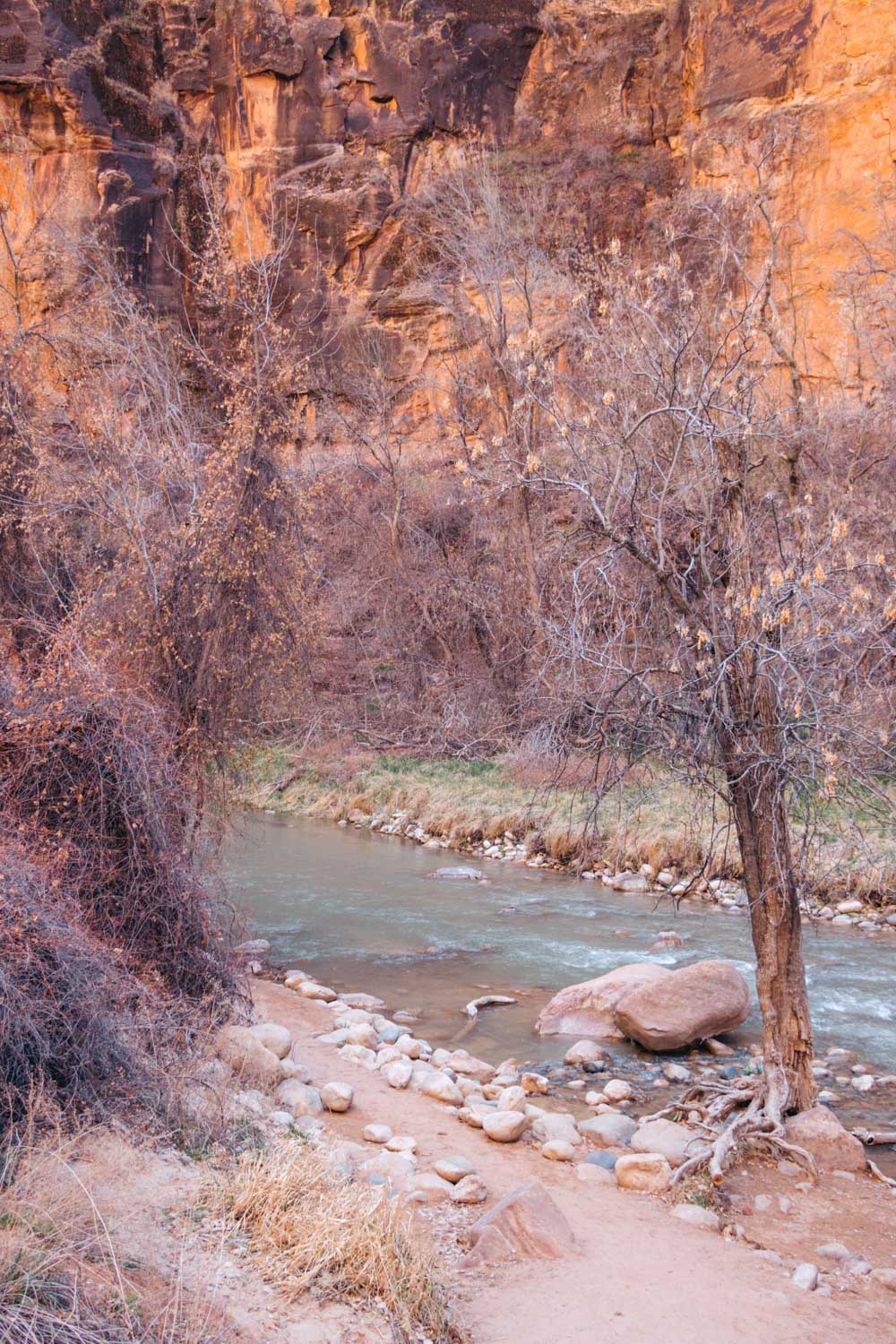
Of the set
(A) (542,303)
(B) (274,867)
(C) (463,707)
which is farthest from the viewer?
(A) (542,303)

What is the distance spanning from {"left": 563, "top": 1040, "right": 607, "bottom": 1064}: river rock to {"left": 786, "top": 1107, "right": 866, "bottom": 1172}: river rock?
2.02 metres

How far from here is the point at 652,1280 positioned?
4727mm

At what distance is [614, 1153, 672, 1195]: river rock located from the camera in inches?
229

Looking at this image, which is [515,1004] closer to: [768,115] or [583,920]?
[583,920]

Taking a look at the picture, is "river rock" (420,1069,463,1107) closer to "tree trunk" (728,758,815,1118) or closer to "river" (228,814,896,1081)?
"river" (228,814,896,1081)

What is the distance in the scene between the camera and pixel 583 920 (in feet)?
40.9

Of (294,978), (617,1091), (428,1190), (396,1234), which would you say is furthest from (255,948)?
(396,1234)

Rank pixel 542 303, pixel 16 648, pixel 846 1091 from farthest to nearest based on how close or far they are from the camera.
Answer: pixel 542 303 → pixel 16 648 → pixel 846 1091

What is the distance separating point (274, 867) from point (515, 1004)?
22.0ft

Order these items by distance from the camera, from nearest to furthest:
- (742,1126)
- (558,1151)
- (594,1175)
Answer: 1. (594,1175)
2. (742,1126)
3. (558,1151)

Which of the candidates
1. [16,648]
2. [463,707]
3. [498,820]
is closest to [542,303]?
[463,707]

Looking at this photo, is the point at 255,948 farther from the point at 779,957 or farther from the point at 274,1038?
the point at 779,957

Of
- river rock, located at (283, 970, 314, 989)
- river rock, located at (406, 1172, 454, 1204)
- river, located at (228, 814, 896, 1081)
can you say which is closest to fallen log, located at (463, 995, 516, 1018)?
river, located at (228, 814, 896, 1081)

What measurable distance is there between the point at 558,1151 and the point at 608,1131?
50 cm
